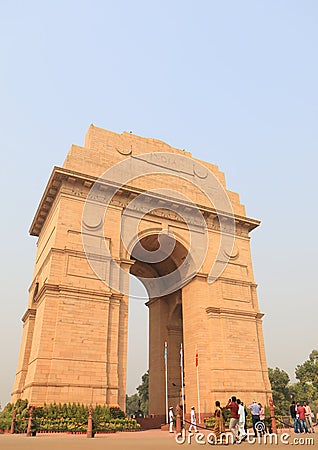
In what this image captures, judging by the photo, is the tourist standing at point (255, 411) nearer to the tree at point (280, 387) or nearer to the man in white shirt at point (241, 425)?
the man in white shirt at point (241, 425)

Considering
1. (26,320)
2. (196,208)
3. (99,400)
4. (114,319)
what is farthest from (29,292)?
(196,208)

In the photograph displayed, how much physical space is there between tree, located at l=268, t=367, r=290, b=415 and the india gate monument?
36511mm

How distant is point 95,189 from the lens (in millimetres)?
23328

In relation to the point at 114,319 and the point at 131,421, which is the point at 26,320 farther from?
the point at 131,421

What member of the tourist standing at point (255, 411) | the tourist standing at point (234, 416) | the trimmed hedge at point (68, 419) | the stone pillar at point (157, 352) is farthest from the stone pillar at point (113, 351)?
the stone pillar at point (157, 352)

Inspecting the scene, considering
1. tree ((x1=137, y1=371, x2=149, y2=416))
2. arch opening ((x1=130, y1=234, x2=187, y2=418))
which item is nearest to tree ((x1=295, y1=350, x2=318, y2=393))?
tree ((x1=137, y1=371, x2=149, y2=416))

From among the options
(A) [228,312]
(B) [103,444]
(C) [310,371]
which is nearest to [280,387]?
(C) [310,371]

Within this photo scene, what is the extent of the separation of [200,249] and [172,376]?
952 cm

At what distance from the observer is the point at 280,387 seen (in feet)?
193

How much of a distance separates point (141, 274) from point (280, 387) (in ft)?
130

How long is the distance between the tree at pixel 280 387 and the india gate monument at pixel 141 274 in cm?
3651

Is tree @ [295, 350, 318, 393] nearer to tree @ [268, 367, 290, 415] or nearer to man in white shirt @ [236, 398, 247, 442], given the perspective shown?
tree @ [268, 367, 290, 415]

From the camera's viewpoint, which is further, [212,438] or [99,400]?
[99,400]

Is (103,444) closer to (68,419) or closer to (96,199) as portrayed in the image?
(68,419)
